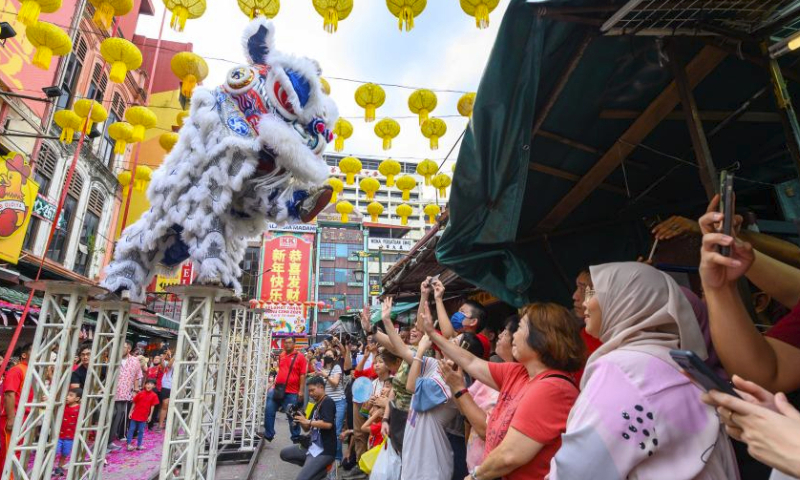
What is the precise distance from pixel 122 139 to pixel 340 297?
31393 mm

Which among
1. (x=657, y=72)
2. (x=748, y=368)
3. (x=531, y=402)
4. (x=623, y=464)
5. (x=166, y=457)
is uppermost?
(x=657, y=72)

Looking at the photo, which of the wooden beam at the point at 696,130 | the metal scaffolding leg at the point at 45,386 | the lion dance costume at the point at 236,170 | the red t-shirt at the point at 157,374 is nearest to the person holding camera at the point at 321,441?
the lion dance costume at the point at 236,170

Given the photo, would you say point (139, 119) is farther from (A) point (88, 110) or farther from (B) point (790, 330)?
(B) point (790, 330)

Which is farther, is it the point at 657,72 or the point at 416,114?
the point at 416,114

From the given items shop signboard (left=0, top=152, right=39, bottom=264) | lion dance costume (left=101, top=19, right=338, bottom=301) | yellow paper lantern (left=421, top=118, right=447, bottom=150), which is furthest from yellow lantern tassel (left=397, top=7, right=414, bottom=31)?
shop signboard (left=0, top=152, right=39, bottom=264)

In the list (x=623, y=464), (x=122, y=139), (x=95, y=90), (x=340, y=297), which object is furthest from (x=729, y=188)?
(x=340, y=297)

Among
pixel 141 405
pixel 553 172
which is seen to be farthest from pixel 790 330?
pixel 141 405

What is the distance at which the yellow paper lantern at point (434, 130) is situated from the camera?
25.2 ft

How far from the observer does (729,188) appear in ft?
3.40

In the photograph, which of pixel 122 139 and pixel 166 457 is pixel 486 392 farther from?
pixel 122 139

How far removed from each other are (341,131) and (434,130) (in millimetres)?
1789

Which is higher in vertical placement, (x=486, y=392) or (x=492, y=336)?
(x=492, y=336)

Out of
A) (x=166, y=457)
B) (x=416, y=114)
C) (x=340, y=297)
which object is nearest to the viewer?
(x=166, y=457)

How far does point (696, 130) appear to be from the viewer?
6.17ft
